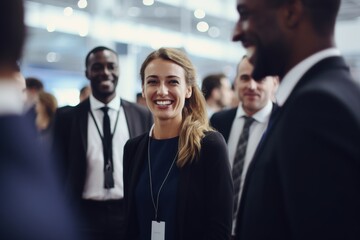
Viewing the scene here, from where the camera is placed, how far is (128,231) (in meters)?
2.21

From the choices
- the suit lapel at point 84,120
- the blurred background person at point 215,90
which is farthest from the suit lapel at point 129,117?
the blurred background person at point 215,90

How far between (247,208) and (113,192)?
2112mm

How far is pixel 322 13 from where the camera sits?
1.06m

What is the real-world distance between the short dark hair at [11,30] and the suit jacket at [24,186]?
11cm

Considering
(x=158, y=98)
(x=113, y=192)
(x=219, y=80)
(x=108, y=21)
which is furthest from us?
(x=108, y=21)

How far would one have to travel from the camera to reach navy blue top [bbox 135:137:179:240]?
210 centimetres

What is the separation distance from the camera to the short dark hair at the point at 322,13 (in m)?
1.05

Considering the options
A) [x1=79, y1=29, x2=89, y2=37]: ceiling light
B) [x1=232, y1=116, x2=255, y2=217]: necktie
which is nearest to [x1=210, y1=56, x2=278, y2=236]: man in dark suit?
[x1=232, y1=116, x2=255, y2=217]: necktie

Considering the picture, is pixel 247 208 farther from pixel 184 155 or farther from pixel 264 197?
pixel 184 155

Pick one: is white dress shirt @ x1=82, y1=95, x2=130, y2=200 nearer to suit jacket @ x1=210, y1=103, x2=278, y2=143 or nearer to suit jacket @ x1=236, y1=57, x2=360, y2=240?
suit jacket @ x1=210, y1=103, x2=278, y2=143

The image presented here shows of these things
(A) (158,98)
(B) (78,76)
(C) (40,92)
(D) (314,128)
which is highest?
(B) (78,76)

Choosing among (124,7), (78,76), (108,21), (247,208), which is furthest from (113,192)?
(78,76)

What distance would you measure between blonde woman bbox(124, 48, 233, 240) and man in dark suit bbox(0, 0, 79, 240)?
127cm

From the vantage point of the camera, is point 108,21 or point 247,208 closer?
point 247,208
